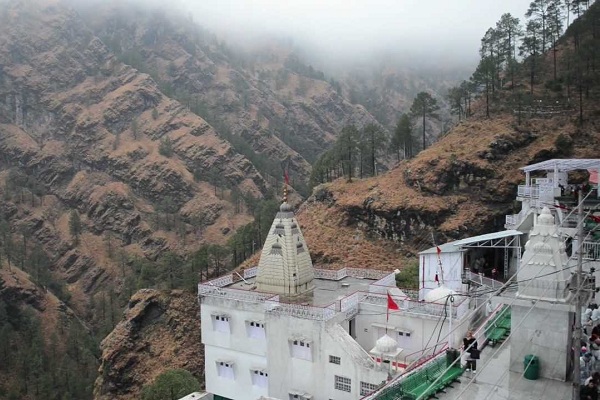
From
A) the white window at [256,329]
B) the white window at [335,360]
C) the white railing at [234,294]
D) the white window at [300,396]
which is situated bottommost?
the white window at [300,396]

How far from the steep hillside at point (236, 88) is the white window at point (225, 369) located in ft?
280

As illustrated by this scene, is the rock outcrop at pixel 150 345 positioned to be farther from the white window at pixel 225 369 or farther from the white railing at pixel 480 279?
the white railing at pixel 480 279

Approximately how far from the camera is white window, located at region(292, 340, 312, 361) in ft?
93.1

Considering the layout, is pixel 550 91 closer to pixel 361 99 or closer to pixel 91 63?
pixel 91 63

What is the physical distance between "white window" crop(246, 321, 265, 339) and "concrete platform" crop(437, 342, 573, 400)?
55.0 ft

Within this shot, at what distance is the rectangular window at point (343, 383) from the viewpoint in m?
27.0

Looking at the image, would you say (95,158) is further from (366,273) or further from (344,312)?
(344,312)

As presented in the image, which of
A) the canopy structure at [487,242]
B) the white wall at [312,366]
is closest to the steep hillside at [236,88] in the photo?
the canopy structure at [487,242]

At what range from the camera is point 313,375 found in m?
28.4

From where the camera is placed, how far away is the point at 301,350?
94.1 ft

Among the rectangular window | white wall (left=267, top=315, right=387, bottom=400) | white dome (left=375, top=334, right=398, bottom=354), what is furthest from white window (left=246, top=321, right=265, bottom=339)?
white dome (left=375, top=334, right=398, bottom=354)

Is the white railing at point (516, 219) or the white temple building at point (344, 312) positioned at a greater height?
the white railing at point (516, 219)

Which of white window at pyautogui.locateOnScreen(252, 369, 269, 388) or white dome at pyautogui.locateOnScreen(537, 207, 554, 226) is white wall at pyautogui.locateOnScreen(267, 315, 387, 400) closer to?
white window at pyautogui.locateOnScreen(252, 369, 269, 388)

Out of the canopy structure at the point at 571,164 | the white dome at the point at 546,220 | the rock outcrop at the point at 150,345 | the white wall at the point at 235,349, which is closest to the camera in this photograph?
the white dome at the point at 546,220
